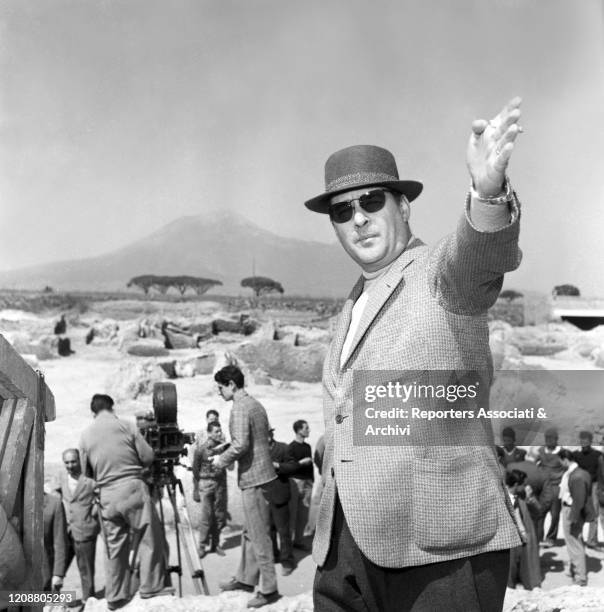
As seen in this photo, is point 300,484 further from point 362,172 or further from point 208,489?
point 362,172

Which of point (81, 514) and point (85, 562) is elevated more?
point (81, 514)

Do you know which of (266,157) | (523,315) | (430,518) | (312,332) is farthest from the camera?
(266,157)

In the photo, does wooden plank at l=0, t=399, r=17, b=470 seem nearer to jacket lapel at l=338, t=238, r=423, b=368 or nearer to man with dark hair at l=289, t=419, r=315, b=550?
jacket lapel at l=338, t=238, r=423, b=368

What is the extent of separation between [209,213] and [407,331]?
20.7 meters

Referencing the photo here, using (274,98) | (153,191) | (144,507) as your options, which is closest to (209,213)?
(153,191)

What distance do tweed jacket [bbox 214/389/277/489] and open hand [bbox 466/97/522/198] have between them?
8.83ft

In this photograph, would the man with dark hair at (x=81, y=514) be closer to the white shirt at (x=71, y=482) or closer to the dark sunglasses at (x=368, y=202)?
the white shirt at (x=71, y=482)

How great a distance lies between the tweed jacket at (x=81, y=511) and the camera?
4145 mm

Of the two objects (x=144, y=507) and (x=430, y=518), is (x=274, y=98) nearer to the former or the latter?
(x=144, y=507)

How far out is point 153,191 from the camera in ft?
70.9

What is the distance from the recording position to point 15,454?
5.05ft

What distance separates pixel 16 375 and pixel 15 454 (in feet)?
0.52

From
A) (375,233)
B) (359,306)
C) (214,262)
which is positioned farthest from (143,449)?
(214,262)

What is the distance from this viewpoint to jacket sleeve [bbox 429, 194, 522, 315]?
132 cm
